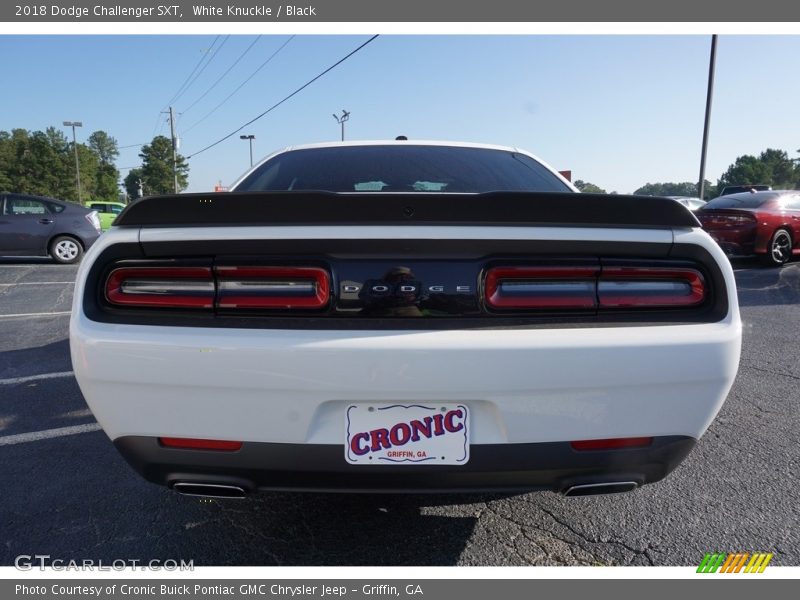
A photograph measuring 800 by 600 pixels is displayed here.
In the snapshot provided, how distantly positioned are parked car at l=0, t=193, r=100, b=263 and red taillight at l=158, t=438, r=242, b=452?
441 inches

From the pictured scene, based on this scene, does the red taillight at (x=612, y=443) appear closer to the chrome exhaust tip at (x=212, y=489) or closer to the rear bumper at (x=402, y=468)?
the rear bumper at (x=402, y=468)

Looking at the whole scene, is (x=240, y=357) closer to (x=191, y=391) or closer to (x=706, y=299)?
(x=191, y=391)

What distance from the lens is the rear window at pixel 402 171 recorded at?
264 centimetres

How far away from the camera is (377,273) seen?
1.51 metres

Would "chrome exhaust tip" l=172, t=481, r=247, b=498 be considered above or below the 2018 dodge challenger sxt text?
below

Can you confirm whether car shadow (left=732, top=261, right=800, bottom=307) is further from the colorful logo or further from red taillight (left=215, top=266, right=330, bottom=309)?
red taillight (left=215, top=266, right=330, bottom=309)

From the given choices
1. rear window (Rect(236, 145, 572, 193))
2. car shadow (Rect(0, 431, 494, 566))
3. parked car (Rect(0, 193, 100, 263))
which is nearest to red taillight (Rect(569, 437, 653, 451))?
car shadow (Rect(0, 431, 494, 566))

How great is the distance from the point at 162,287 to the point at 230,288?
0.70ft

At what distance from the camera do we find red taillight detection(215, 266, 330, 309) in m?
1.52

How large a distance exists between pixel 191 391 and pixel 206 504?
100cm

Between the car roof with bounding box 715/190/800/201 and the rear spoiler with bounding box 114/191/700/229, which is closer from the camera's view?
the rear spoiler with bounding box 114/191/700/229

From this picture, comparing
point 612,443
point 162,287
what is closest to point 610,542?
point 612,443

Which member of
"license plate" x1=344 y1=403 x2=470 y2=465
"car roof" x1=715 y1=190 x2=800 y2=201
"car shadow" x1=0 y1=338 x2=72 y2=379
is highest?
"car roof" x1=715 y1=190 x2=800 y2=201

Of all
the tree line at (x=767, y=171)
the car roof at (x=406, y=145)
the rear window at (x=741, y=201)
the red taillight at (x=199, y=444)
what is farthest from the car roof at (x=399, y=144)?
the tree line at (x=767, y=171)
